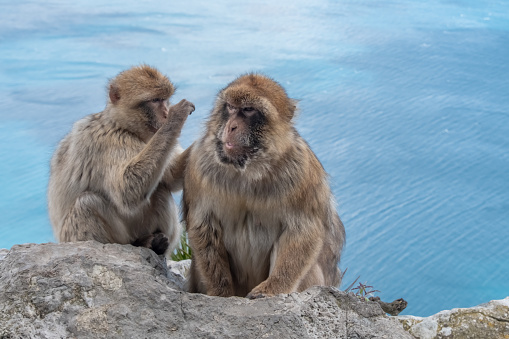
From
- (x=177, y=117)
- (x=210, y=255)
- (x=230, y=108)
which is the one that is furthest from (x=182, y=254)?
(x=230, y=108)

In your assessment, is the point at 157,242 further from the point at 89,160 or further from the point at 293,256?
the point at 293,256

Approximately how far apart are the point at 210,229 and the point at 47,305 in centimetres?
97

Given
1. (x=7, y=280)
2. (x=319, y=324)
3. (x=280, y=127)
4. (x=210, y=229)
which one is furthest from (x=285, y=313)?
(x=7, y=280)

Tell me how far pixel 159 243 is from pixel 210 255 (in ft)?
1.91

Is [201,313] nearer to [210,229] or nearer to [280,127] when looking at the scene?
[210,229]

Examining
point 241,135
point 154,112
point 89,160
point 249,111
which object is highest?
point 249,111

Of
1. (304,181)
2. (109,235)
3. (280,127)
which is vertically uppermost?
(280,127)

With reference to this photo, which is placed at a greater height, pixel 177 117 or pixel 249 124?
pixel 249 124

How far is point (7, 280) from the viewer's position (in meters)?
3.11

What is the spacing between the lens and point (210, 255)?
139 inches

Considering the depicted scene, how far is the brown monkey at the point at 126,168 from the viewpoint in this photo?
12.8ft

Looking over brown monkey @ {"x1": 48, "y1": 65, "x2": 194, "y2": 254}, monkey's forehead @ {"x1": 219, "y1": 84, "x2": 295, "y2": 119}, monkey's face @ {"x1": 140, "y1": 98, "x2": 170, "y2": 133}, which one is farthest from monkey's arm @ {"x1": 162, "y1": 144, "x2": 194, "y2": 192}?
monkey's forehead @ {"x1": 219, "y1": 84, "x2": 295, "y2": 119}

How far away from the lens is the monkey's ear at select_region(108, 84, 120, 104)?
13.7ft

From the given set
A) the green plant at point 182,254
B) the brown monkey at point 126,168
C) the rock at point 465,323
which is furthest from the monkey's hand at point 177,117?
the green plant at point 182,254
